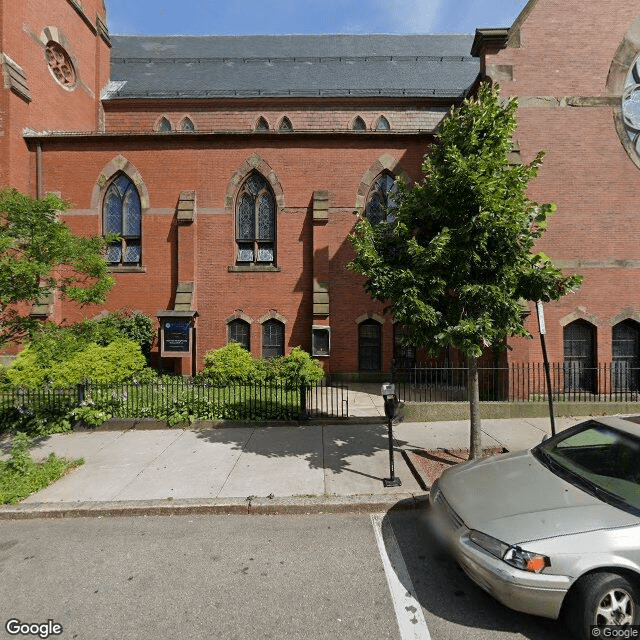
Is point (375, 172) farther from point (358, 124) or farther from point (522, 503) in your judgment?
point (522, 503)

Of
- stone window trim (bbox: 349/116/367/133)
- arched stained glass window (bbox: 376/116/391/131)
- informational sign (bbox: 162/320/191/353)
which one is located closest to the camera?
informational sign (bbox: 162/320/191/353)

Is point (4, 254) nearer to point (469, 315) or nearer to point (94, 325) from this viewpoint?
point (94, 325)

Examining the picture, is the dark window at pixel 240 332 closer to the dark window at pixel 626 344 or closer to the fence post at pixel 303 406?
the fence post at pixel 303 406

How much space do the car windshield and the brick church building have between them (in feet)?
19.8

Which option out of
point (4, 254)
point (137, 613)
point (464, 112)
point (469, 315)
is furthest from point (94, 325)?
point (464, 112)

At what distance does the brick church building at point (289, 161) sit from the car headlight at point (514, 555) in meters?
7.09

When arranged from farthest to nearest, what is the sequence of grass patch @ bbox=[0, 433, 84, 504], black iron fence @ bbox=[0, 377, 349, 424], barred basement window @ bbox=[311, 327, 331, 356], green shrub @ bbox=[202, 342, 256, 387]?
barred basement window @ bbox=[311, 327, 331, 356]
green shrub @ bbox=[202, 342, 256, 387]
black iron fence @ bbox=[0, 377, 349, 424]
grass patch @ bbox=[0, 433, 84, 504]

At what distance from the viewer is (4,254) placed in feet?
18.0

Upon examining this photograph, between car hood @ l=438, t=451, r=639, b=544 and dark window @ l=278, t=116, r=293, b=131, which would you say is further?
dark window @ l=278, t=116, r=293, b=131

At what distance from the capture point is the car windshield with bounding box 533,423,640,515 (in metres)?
2.98

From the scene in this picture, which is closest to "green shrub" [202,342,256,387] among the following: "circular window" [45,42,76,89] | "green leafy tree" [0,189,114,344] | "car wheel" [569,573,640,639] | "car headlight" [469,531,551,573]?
"green leafy tree" [0,189,114,344]

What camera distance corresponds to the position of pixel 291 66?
20625 millimetres

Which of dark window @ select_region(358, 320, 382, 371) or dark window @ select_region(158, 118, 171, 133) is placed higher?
dark window @ select_region(158, 118, 171, 133)

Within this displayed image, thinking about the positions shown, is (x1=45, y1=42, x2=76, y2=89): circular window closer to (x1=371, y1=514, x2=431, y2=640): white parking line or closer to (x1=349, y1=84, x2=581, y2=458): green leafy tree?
(x1=349, y1=84, x2=581, y2=458): green leafy tree
